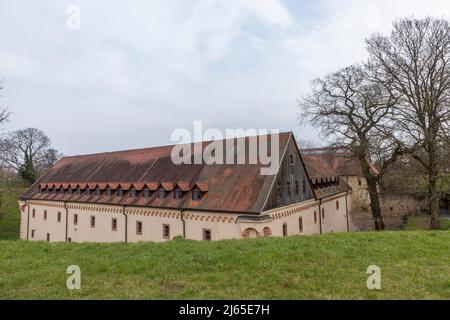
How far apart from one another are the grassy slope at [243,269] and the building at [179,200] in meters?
9.07

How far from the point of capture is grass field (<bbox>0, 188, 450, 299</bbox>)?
656 cm

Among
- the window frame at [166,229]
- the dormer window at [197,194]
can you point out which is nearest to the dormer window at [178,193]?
the dormer window at [197,194]

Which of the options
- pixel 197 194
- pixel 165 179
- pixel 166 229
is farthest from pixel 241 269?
pixel 165 179

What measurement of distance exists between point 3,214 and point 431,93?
53519 millimetres

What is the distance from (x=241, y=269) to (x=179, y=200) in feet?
50.6

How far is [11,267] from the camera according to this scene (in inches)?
362

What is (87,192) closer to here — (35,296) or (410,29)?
(35,296)

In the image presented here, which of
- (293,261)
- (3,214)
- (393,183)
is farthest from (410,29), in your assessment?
(3,214)

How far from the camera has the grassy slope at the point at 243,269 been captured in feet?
21.6

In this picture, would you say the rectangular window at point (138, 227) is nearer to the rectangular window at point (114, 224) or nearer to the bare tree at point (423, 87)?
the rectangular window at point (114, 224)

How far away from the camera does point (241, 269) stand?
26.2ft

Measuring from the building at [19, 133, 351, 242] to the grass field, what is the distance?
8994 mm

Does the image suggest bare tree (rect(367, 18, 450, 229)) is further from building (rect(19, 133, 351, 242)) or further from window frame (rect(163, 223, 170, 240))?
window frame (rect(163, 223, 170, 240))

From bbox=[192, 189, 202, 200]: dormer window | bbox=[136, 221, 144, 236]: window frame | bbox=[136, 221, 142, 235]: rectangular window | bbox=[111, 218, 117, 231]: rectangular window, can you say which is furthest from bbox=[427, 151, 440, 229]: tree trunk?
bbox=[111, 218, 117, 231]: rectangular window
